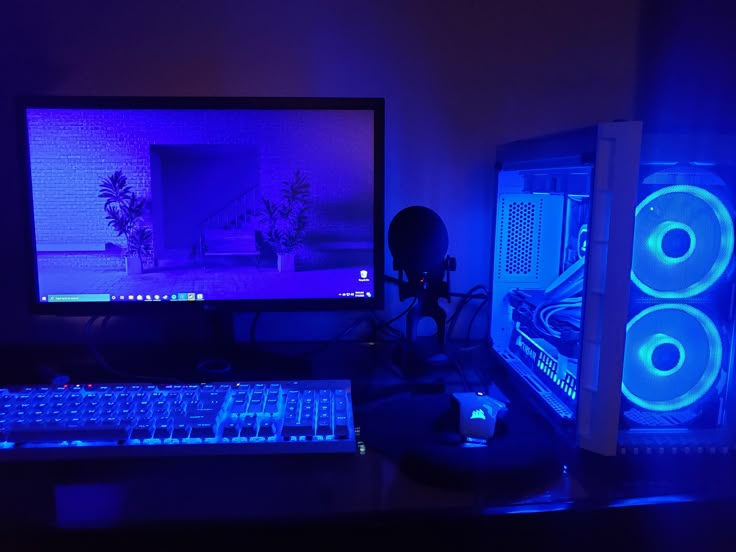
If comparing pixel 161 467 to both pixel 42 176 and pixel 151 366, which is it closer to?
pixel 151 366

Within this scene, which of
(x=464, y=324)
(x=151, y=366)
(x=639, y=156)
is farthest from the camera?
(x=464, y=324)

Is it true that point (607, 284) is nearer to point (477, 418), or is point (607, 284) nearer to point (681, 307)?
point (681, 307)

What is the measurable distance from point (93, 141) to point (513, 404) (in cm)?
86

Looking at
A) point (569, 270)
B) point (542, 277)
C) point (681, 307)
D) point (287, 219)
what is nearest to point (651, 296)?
point (681, 307)

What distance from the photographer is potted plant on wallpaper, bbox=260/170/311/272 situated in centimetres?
110

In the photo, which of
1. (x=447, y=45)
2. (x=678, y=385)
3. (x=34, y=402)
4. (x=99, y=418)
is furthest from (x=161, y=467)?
(x=447, y=45)

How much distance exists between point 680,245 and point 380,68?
29.1 inches

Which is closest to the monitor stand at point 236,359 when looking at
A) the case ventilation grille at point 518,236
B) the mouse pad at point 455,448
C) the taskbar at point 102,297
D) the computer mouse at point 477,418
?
the taskbar at point 102,297

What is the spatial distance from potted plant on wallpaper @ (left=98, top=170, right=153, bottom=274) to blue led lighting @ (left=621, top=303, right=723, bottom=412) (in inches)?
32.4

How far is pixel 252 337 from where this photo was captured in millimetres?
1312

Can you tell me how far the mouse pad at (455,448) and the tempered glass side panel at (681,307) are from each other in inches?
5.0

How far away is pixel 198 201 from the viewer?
1.08m

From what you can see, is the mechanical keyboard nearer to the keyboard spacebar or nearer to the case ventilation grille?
the keyboard spacebar

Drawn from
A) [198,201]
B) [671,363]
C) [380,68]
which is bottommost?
[671,363]
